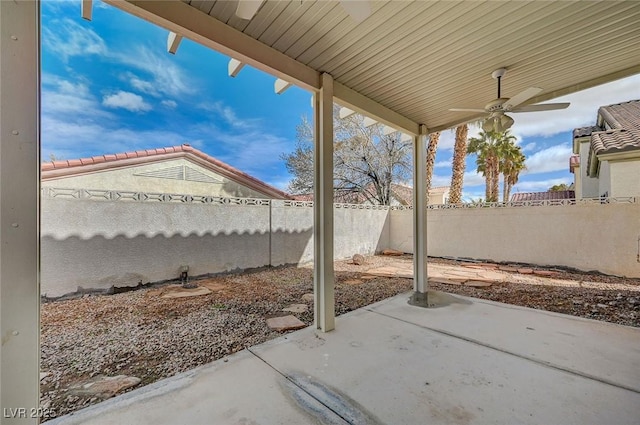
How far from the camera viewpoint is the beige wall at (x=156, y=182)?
5.31 m

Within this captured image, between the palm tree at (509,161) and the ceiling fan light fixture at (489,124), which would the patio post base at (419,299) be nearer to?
the ceiling fan light fixture at (489,124)

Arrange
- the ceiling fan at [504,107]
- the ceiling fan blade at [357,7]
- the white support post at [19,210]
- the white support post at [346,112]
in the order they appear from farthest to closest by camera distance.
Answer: the white support post at [346,112], the ceiling fan at [504,107], the ceiling fan blade at [357,7], the white support post at [19,210]

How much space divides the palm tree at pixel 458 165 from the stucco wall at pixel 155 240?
17.1 feet

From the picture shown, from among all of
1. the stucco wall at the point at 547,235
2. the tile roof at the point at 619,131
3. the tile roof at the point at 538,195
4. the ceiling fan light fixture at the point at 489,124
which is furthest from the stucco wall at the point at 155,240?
the tile roof at the point at 538,195

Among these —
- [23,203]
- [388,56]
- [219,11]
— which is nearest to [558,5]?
[388,56]

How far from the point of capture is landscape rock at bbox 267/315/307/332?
9.78 ft

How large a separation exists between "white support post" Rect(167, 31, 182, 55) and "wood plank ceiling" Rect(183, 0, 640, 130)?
1.08 ft

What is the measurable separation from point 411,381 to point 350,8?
2478mm

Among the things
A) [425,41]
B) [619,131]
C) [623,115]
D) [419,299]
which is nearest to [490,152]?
[623,115]

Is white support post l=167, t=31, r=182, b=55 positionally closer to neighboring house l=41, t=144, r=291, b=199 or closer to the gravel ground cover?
the gravel ground cover

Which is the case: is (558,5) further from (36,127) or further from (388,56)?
(36,127)

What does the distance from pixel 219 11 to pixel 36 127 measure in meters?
1.37

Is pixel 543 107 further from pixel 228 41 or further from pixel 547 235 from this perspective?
pixel 547 235

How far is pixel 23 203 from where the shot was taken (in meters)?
1.26
